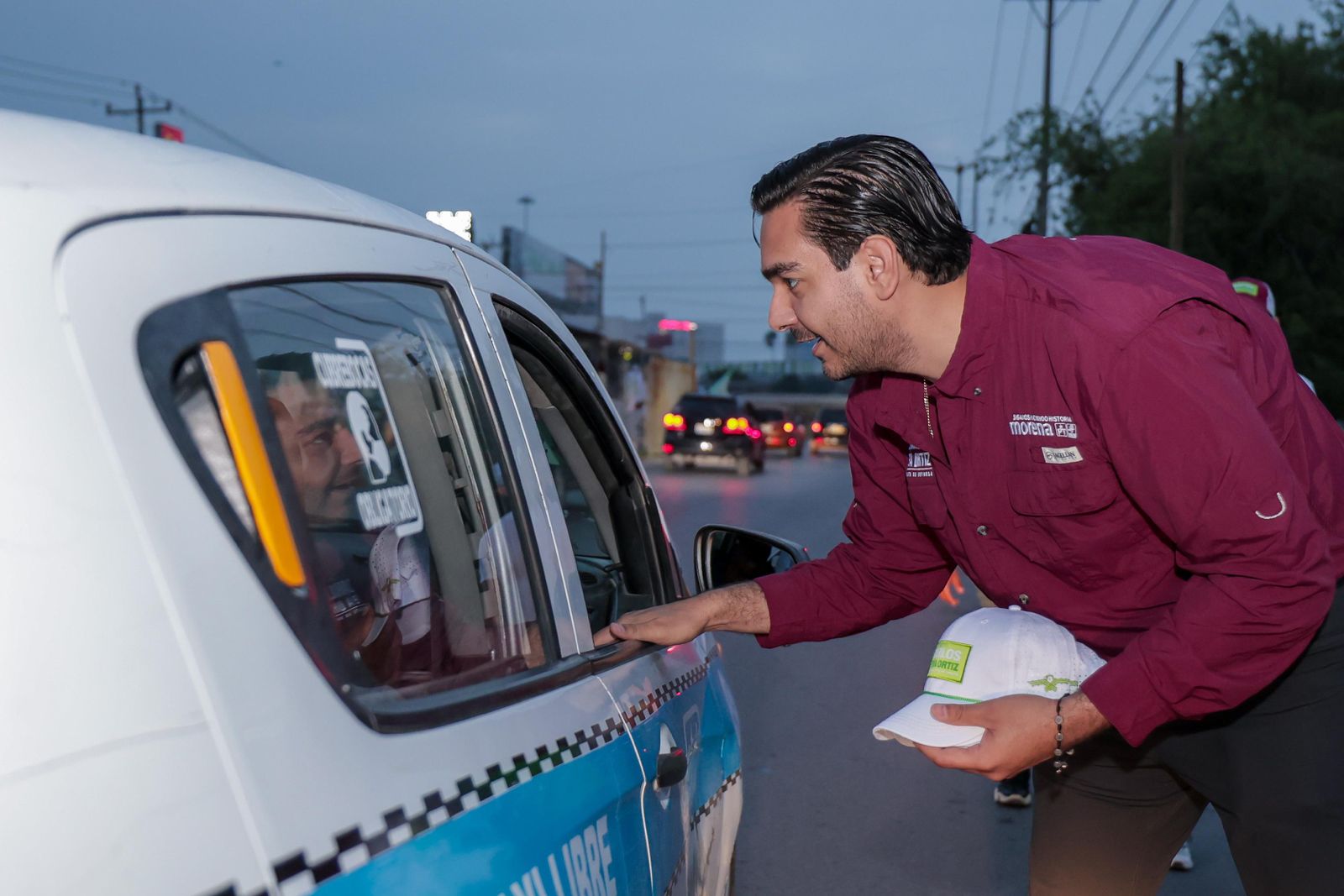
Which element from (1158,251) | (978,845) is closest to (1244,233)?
(978,845)

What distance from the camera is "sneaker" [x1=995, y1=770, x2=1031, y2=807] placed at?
17.7ft

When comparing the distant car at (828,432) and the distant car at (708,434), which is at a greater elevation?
the distant car at (708,434)

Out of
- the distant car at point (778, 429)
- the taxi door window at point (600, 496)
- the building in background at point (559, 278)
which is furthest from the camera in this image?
the distant car at point (778, 429)

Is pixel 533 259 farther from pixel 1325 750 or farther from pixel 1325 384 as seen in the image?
pixel 1325 750

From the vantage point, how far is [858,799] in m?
5.57

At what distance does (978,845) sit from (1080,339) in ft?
11.1

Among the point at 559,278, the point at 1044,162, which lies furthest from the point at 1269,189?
the point at 559,278

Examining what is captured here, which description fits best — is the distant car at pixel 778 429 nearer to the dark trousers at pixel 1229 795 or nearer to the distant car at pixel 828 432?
the distant car at pixel 828 432

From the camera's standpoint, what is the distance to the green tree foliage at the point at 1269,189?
3534 cm

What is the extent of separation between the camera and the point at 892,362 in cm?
235

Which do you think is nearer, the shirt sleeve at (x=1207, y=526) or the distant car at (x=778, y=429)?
the shirt sleeve at (x=1207, y=526)

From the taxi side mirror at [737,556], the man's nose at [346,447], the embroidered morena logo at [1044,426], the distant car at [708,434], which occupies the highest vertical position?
the man's nose at [346,447]

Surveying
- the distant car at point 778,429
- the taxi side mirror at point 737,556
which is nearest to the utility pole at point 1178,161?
the distant car at point 778,429

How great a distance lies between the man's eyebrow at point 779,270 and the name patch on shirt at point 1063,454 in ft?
1.67
